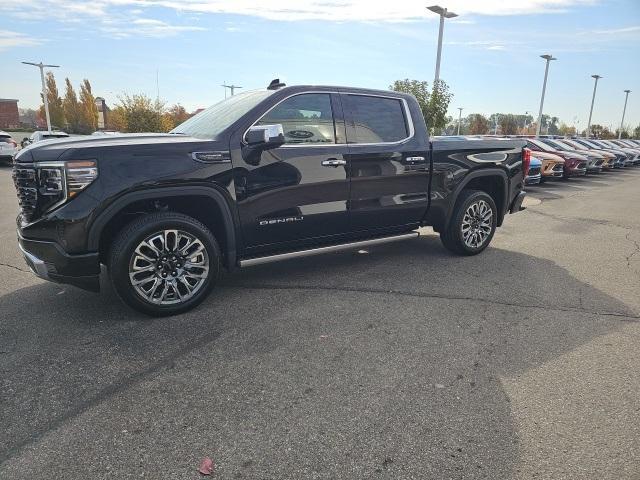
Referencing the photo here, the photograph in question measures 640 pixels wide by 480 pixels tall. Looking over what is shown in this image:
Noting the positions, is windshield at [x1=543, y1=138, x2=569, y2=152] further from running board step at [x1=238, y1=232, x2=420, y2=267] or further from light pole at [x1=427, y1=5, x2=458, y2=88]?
running board step at [x1=238, y1=232, x2=420, y2=267]

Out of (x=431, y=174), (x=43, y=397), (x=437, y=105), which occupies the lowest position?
(x=43, y=397)

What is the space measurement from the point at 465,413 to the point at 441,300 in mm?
1824

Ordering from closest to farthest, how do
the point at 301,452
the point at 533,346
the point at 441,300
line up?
the point at 301,452 < the point at 533,346 < the point at 441,300

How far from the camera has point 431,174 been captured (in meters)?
5.37

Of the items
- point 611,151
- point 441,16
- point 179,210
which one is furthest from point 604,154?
point 179,210

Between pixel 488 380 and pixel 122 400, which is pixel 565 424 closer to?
pixel 488 380

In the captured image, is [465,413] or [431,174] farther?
[431,174]

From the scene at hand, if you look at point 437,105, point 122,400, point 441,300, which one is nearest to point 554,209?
point 441,300

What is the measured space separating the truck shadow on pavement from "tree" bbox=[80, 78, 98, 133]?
6541cm

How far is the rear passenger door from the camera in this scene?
4.75 metres

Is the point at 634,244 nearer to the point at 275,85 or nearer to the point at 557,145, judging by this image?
the point at 275,85

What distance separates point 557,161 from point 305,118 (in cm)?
1432

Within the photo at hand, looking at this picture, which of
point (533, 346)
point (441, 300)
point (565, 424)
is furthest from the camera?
point (441, 300)

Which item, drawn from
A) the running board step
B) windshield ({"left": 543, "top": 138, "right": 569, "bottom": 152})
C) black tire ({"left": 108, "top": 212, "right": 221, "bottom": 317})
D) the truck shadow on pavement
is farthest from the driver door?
windshield ({"left": 543, "top": 138, "right": 569, "bottom": 152})
